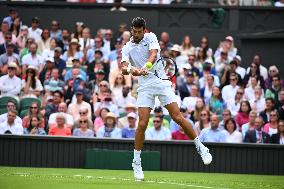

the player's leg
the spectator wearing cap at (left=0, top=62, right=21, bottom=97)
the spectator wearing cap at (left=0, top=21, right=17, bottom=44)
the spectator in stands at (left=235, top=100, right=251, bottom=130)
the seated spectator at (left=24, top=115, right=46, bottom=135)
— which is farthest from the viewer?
→ the spectator wearing cap at (left=0, top=21, right=17, bottom=44)

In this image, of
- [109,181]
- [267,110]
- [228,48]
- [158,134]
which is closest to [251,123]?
[267,110]

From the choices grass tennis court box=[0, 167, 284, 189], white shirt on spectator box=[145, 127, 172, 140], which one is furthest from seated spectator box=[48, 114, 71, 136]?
grass tennis court box=[0, 167, 284, 189]

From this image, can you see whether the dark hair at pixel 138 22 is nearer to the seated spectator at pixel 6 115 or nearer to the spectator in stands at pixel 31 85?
the seated spectator at pixel 6 115

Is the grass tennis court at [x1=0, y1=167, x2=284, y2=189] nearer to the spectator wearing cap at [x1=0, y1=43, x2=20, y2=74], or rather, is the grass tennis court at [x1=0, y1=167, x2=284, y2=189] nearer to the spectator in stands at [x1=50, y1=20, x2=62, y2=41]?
the spectator wearing cap at [x1=0, y1=43, x2=20, y2=74]

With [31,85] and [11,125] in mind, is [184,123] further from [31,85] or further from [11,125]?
[31,85]

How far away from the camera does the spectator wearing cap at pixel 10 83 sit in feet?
69.7

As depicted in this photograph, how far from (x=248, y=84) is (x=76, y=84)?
13.2ft

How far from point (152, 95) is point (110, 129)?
5441mm

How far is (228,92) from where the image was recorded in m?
21.4

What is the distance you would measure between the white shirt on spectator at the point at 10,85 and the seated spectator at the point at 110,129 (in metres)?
3.06

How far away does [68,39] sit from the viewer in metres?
23.9

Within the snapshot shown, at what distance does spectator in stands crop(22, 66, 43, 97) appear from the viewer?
21.2 meters

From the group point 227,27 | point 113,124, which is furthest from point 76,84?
point 227,27

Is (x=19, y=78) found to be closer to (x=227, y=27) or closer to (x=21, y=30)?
(x=21, y=30)
